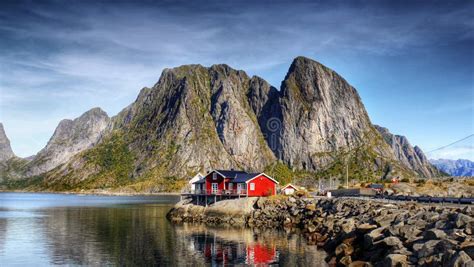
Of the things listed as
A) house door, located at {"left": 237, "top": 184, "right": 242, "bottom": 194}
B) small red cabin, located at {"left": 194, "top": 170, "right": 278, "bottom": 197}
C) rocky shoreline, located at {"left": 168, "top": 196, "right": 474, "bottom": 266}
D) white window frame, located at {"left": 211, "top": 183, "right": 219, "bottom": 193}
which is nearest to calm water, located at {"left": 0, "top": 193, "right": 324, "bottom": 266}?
rocky shoreline, located at {"left": 168, "top": 196, "right": 474, "bottom": 266}

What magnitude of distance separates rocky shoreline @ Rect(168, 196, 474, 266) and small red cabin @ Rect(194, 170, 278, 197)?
548 centimetres

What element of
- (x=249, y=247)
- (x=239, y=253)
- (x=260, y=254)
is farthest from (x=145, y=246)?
(x=260, y=254)

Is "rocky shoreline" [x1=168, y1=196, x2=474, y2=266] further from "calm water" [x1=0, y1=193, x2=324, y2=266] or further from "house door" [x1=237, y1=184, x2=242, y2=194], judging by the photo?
"house door" [x1=237, y1=184, x2=242, y2=194]

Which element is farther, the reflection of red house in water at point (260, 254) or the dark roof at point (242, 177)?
the dark roof at point (242, 177)

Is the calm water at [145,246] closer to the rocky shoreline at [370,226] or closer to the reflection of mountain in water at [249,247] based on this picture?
the reflection of mountain in water at [249,247]

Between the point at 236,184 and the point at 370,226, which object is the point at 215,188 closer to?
the point at 236,184

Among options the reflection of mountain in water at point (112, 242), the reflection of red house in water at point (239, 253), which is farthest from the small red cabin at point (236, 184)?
the reflection of red house in water at point (239, 253)

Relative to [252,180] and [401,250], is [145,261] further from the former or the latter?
[252,180]

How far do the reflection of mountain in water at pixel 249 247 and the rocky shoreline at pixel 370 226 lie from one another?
301cm

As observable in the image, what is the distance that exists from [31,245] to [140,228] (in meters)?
24.4

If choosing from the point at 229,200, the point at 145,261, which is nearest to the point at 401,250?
the point at 145,261

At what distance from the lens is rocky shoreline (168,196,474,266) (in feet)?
110

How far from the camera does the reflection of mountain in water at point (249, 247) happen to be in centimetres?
5447

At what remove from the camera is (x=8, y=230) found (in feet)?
271
